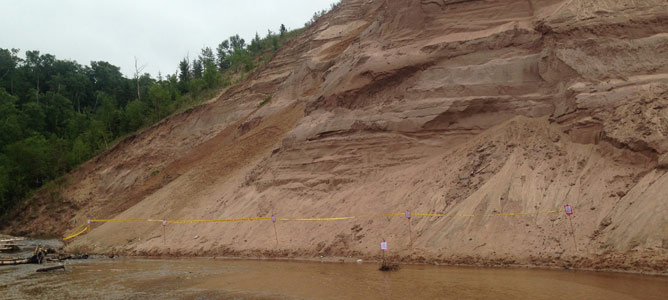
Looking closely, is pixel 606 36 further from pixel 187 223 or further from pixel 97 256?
pixel 97 256

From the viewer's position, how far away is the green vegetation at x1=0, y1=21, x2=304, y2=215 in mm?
40469

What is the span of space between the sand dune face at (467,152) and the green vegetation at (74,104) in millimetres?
12332

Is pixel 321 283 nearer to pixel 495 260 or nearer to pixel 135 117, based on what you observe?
pixel 495 260

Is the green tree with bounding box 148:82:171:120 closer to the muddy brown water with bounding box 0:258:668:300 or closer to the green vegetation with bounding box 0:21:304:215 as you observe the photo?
the green vegetation with bounding box 0:21:304:215

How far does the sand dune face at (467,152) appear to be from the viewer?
12.7m

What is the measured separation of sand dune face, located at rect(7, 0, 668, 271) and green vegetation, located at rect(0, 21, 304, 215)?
12.3m

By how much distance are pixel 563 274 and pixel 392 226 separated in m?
6.06

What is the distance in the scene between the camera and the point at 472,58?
1914 cm

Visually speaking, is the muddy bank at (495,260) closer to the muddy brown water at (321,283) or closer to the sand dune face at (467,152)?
the sand dune face at (467,152)

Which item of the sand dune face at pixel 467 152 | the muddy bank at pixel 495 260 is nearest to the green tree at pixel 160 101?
the sand dune face at pixel 467 152

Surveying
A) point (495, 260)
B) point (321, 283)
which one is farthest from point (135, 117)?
point (495, 260)

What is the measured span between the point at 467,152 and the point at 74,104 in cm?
7834

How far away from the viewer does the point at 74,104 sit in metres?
77.8

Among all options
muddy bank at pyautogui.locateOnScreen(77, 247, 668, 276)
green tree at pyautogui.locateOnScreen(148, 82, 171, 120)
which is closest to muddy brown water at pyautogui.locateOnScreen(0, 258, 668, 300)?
muddy bank at pyautogui.locateOnScreen(77, 247, 668, 276)
